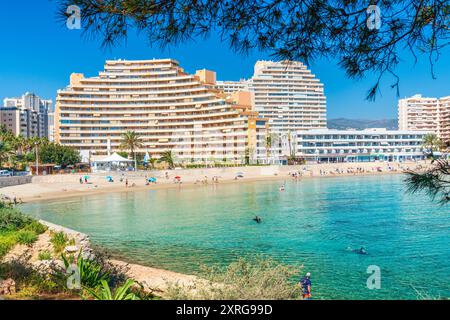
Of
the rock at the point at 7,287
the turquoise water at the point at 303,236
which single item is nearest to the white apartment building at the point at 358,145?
the turquoise water at the point at 303,236

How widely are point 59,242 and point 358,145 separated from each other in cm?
9244

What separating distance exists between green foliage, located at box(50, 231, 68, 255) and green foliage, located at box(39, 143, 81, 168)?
5403cm

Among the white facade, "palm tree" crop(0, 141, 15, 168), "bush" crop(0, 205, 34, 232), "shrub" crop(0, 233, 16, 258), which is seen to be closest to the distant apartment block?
the white facade

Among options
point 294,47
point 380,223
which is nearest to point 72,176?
point 380,223

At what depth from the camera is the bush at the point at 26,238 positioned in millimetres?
12469

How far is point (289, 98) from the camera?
131 meters

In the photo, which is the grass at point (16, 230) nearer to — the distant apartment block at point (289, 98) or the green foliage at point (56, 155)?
the green foliage at point (56, 155)

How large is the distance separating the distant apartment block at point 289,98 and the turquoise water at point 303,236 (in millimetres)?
96688

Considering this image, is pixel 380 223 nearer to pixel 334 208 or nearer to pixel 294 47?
pixel 334 208

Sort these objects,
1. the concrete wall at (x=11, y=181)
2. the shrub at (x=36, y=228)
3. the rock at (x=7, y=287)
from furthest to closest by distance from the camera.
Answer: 1. the concrete wall at (x=11, y=181)
2. the shrub at (x=36, y=228)
3. the rock at (x=7, y=287)

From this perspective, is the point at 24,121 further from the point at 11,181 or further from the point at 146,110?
the point at 11,181

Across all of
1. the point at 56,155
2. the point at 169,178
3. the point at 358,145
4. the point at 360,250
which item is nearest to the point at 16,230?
the point at 360,250
